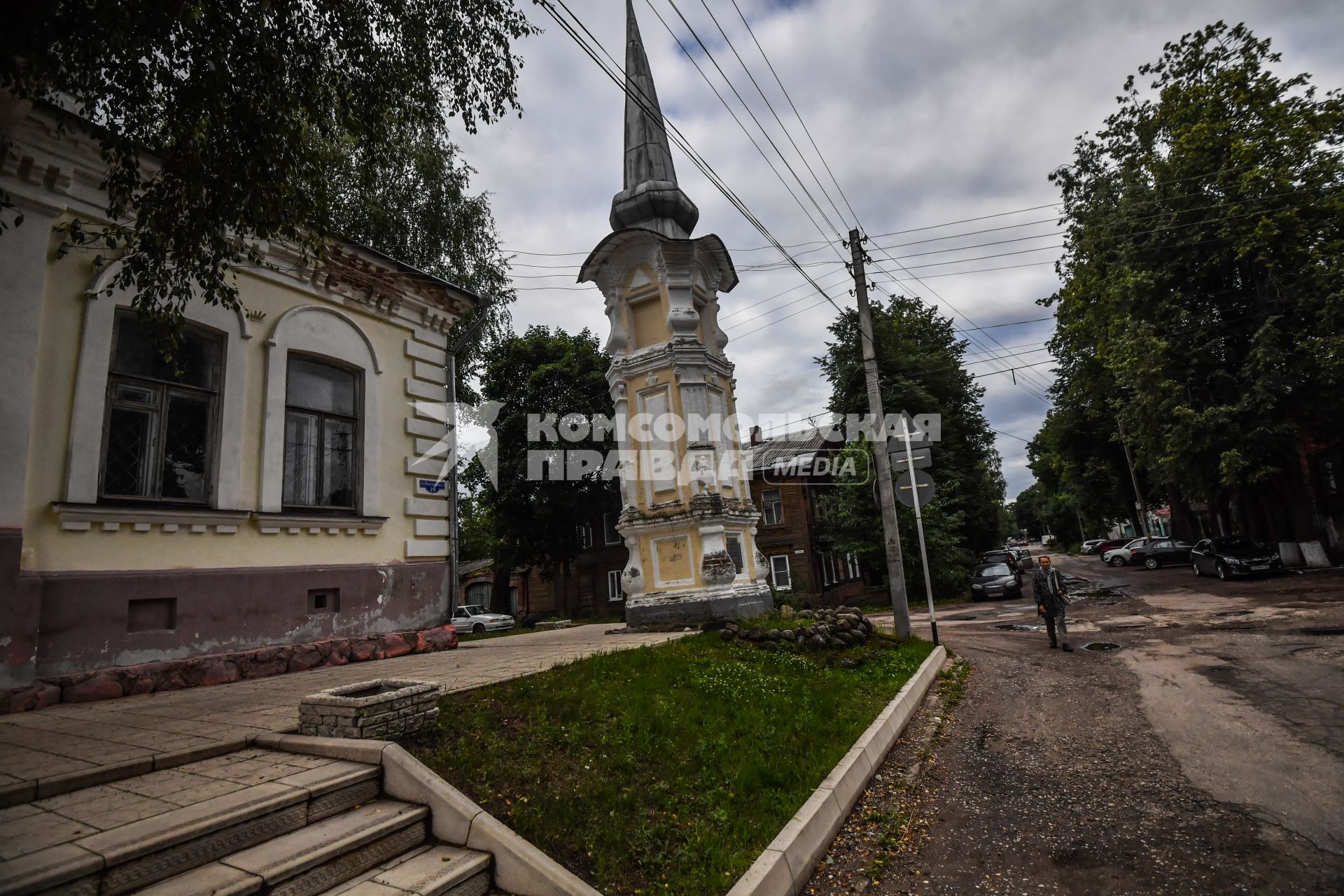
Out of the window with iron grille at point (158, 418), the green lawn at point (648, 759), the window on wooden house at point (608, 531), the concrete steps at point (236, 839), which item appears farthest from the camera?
the window on wooden house at point (608, 531)

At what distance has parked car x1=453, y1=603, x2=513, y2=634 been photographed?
30438 mm

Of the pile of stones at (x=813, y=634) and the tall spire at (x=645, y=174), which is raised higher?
the tall spire at (x=645, y=174)

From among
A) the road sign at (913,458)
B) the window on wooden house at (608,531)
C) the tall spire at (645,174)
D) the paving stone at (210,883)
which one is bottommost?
the paving stone at (210,883)

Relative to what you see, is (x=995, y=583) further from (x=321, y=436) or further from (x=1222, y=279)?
(x=321, y=436)

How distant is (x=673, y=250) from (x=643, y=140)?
3.52 meters

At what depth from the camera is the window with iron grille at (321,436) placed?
8.53 metres

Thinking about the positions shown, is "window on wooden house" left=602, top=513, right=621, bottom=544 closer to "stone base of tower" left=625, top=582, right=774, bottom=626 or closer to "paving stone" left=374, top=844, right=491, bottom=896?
"stone base of tower" left=625, top=582, right=774, bottom=626

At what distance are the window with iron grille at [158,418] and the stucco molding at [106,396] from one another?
0.13 metres

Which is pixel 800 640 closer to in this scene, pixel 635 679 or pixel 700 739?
pixel 635 679

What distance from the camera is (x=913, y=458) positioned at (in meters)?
11.0

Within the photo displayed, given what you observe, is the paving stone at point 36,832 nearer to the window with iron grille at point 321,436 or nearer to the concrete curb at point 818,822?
the concrete curb at point 818,822

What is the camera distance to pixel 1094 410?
88.6 ft

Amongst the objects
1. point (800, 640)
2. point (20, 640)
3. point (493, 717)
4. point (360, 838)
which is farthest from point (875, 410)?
point (20, 640)

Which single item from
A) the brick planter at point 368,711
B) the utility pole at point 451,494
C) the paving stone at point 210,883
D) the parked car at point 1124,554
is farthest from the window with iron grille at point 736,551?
the parked car at point 1124,554
